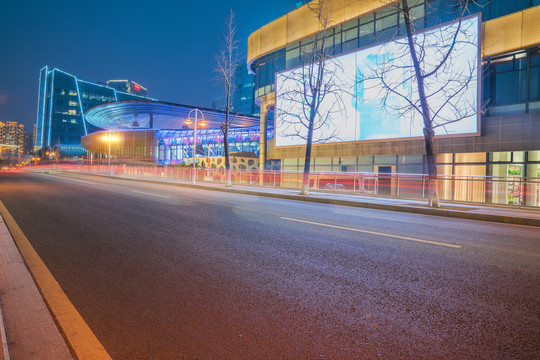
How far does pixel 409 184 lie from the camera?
16719 mm

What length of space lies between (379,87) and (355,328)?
22.9m

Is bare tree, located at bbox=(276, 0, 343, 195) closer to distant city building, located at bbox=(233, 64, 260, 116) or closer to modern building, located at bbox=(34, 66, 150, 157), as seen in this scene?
distant city building, located at bbox=(233, 64, 260, 116)

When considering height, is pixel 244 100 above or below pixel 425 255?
above

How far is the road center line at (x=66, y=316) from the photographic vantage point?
2355 millimetres

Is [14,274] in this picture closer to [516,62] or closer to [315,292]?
[315,292]

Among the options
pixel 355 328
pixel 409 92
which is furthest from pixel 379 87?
pixel 355 328

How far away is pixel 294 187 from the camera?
2366cm

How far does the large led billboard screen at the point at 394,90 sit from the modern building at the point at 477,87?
0.29 m

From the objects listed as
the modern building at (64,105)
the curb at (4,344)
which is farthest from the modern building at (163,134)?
the modern building at (64,105)

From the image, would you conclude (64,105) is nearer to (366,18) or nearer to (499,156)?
(366,18)

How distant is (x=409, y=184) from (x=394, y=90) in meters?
6.43

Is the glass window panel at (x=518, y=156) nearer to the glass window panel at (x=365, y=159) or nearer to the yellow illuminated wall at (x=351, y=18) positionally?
the yellow illuminated wall at (x=351, y=18)

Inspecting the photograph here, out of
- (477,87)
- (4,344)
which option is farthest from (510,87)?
(4,344)

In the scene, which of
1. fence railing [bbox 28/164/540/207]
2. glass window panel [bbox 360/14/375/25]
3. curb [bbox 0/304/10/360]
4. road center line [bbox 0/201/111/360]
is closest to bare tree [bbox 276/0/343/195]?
glass window panel [bbox 360/14/375/25]
